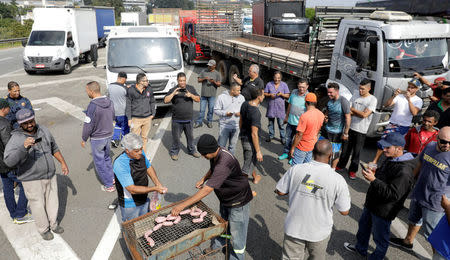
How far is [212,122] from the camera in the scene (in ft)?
28.7

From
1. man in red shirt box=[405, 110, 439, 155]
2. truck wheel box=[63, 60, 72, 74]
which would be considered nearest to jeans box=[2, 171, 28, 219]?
man in red shirt box=[405, 110, 439, 155]

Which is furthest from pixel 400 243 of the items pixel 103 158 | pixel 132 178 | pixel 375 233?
pixel 103 158

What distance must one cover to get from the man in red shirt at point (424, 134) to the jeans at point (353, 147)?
880 millimetres

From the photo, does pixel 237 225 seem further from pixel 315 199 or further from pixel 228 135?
pixel 228 135

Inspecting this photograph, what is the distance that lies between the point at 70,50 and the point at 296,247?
54.2ft

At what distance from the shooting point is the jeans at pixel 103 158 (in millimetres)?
5031

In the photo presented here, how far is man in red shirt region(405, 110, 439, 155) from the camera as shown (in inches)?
170

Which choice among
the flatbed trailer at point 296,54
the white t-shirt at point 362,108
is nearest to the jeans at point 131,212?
the white t-shirt at point 362,108

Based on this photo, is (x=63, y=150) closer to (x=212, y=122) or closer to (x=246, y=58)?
(x=212, y=122)

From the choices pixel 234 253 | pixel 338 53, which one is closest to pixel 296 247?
pixel 234 253

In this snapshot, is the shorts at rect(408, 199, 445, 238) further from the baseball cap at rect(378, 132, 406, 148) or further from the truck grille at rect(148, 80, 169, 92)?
the truck grille at rect(148, 80, 169, 92)

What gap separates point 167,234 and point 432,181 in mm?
3005

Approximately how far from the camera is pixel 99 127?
4.95 m

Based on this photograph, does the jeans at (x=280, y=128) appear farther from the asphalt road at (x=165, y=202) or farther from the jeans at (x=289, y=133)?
the jeans at (x=289, y=133)
